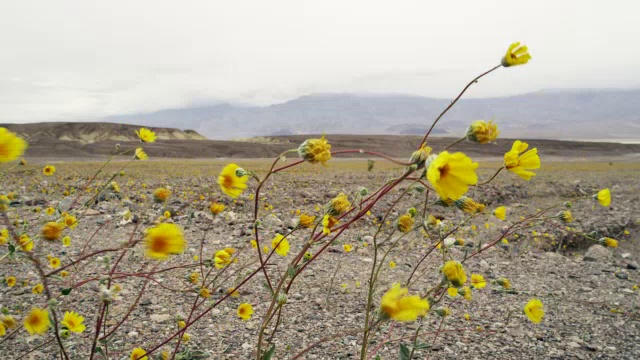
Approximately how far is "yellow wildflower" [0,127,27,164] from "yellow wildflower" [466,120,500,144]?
112cm

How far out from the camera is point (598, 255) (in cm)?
430

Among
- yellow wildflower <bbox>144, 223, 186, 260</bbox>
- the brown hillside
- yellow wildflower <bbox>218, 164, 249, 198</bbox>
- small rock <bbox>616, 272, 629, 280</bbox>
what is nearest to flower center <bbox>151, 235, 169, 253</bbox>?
yellow wildflower <bbox>144, 223, 186, 260</bbox>

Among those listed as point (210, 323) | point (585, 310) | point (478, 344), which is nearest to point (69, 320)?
point (210, 323)

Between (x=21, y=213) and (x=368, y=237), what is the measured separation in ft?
15.3

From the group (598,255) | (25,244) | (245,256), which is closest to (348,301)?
(245,256)

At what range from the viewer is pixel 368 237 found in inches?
191

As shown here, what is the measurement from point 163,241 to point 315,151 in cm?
47

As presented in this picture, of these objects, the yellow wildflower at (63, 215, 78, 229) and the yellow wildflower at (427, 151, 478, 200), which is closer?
the yellow wildflower at (427, 151, 478, 200)

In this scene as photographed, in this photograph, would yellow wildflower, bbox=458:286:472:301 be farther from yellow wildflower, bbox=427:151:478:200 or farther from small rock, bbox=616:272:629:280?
small rock, bbox=616:272:629:280

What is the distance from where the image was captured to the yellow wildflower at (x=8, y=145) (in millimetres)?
839

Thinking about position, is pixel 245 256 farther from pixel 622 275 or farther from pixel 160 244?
pixel 622 275

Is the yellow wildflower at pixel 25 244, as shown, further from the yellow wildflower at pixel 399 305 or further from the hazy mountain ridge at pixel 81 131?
the hazy mountain ridge at pixel 81 131

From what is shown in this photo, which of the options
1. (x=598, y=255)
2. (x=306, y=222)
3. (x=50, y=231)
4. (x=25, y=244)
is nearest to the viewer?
(x=25, y=244)

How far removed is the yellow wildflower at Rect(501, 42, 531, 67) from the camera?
1.10 metres
